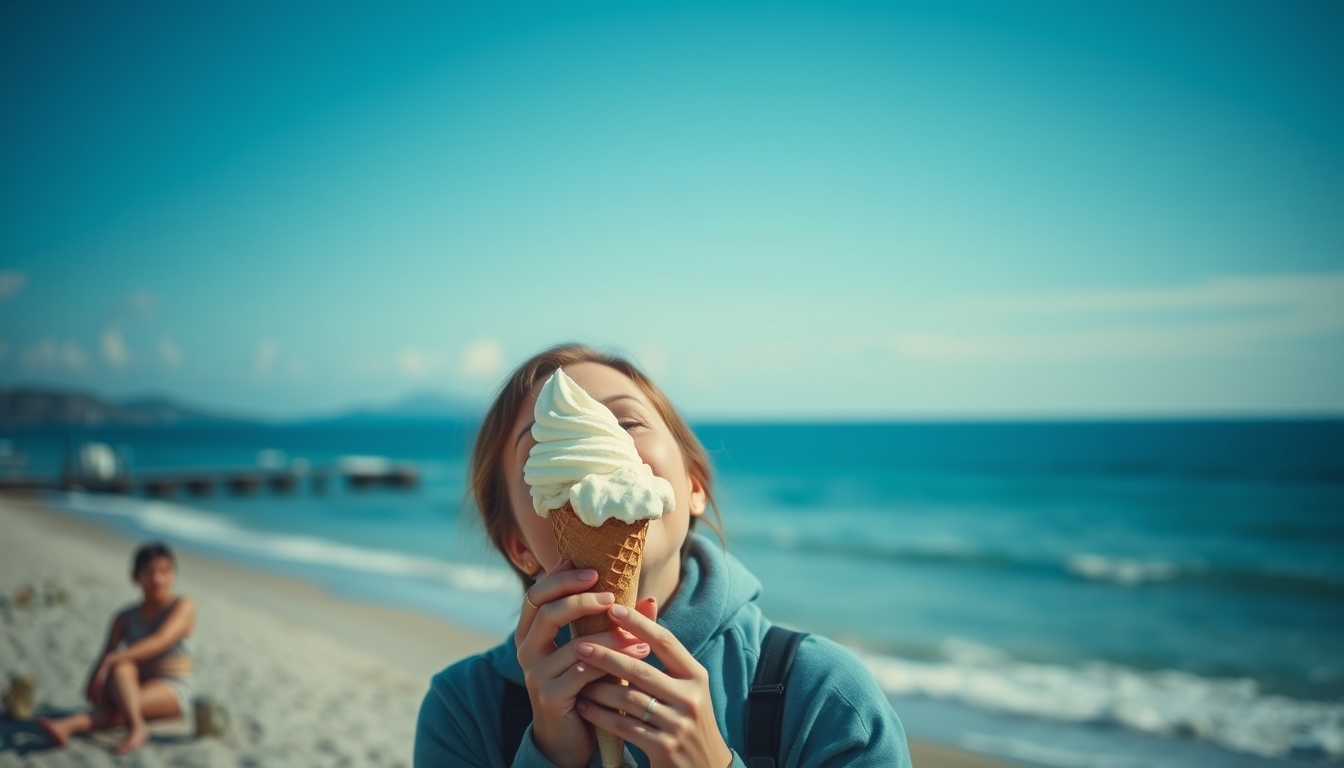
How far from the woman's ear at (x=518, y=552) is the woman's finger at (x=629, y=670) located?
683 millimetres

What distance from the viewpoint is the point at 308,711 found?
24.1 ft

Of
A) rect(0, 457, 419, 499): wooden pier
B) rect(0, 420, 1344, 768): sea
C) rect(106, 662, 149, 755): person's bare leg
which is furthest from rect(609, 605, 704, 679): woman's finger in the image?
rect(0, 457, 419, 499): wooden pier

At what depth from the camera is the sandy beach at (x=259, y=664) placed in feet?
20.5

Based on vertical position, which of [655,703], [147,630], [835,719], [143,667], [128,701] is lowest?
[128,701]

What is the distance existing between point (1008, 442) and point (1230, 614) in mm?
66999

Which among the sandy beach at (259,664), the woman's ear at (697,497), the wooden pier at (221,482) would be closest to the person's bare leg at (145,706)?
the sandy beach at (259,664)

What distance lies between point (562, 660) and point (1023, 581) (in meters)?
18.7

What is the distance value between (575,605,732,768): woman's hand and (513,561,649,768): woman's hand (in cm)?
3

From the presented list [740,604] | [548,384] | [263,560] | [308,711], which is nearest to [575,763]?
[740,604]

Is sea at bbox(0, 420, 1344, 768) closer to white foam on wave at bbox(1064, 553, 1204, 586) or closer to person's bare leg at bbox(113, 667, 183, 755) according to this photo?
white foam on wave at bbox(1064, 553, 1204, 586)

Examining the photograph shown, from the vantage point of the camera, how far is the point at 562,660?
1595mm

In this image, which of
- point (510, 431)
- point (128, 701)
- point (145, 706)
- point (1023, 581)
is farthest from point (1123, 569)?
point (510, 431)

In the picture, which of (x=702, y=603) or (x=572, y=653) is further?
(x=702, y=603)

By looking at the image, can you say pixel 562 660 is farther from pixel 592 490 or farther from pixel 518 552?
pixel 518 552
